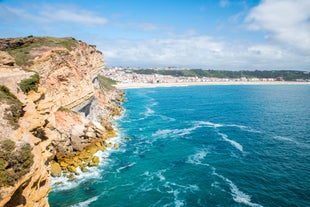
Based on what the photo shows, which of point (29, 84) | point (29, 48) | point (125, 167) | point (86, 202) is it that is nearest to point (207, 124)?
point (125, 167)

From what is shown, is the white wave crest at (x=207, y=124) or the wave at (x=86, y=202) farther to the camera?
the white wave crest at (x=207, y=124)

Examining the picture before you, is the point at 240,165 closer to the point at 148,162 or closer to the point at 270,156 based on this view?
the point at 270,156

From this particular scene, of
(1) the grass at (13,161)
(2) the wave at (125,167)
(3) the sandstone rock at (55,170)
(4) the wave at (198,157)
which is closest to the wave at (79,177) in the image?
(3) the sandstone rock at (55,170)

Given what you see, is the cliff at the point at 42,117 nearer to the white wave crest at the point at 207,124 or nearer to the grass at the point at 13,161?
the grass at the point at 13,161

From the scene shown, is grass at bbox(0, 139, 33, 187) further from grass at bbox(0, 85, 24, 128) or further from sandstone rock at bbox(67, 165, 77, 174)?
sandstone rock at bbox(67, 165, 77, 174)

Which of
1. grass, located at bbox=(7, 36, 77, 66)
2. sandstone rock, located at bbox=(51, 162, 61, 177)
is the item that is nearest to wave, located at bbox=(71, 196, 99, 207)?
sandstone rock, located at bbox=(51, 162, 61, 177)

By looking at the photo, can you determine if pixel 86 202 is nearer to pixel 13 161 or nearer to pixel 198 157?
pixel 13 161

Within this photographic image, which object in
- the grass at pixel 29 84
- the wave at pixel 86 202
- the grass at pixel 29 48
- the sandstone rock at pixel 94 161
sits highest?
the grass at pixel 29 48
